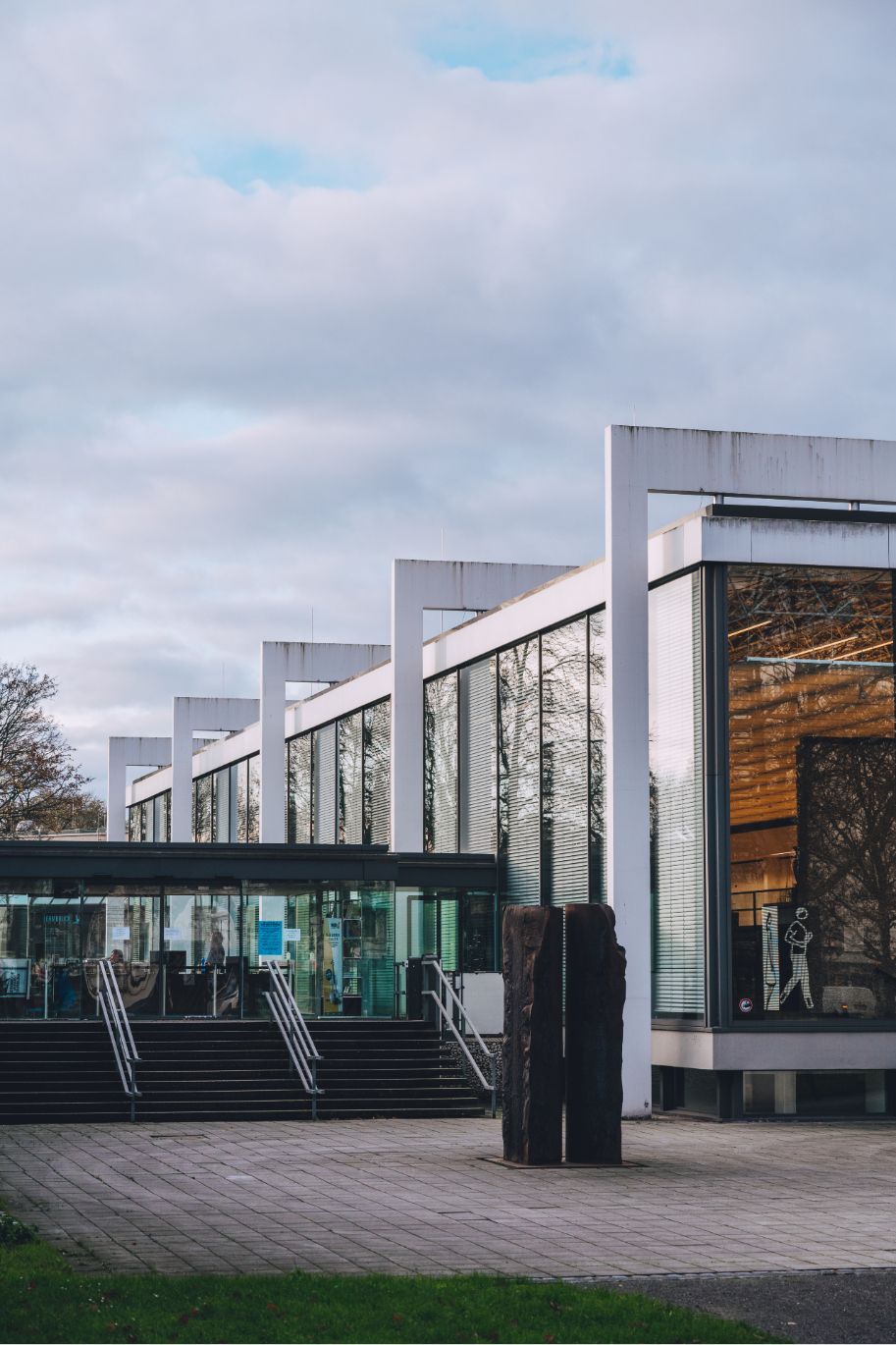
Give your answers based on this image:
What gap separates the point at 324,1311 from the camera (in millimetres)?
9141

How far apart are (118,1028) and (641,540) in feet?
31.9

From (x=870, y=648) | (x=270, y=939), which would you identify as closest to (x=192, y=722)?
(x=270, y=939)

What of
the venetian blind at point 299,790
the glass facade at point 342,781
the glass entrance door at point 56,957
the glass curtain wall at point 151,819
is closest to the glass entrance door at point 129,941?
the glass entrance door at point 56,957

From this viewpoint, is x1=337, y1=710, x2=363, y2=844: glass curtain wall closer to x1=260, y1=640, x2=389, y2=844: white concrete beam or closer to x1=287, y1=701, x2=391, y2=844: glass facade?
x1=287, y1=701, x2=391, y2=844: glass facade

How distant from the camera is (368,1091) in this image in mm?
23531

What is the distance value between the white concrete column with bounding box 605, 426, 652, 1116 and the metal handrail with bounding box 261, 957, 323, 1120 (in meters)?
4.06

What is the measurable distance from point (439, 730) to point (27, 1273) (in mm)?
24021

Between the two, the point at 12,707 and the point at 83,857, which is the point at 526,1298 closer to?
the point at 83,857

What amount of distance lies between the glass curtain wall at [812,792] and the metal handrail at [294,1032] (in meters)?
5.54

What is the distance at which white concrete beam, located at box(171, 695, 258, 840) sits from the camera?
49.6 meters

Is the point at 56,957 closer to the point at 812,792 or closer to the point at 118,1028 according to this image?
the point at 118,1028

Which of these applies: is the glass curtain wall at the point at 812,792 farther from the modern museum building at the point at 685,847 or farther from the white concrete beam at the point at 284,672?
the white concrete beam at the point at 284,672

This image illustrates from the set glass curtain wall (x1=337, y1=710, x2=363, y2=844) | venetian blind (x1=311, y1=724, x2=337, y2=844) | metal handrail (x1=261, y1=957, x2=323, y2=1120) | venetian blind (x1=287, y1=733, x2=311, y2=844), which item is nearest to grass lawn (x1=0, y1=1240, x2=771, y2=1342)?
metal handrail (x1=261, y1=957, x2=323, y2=1120)

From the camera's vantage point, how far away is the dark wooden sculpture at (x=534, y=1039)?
680 inches
